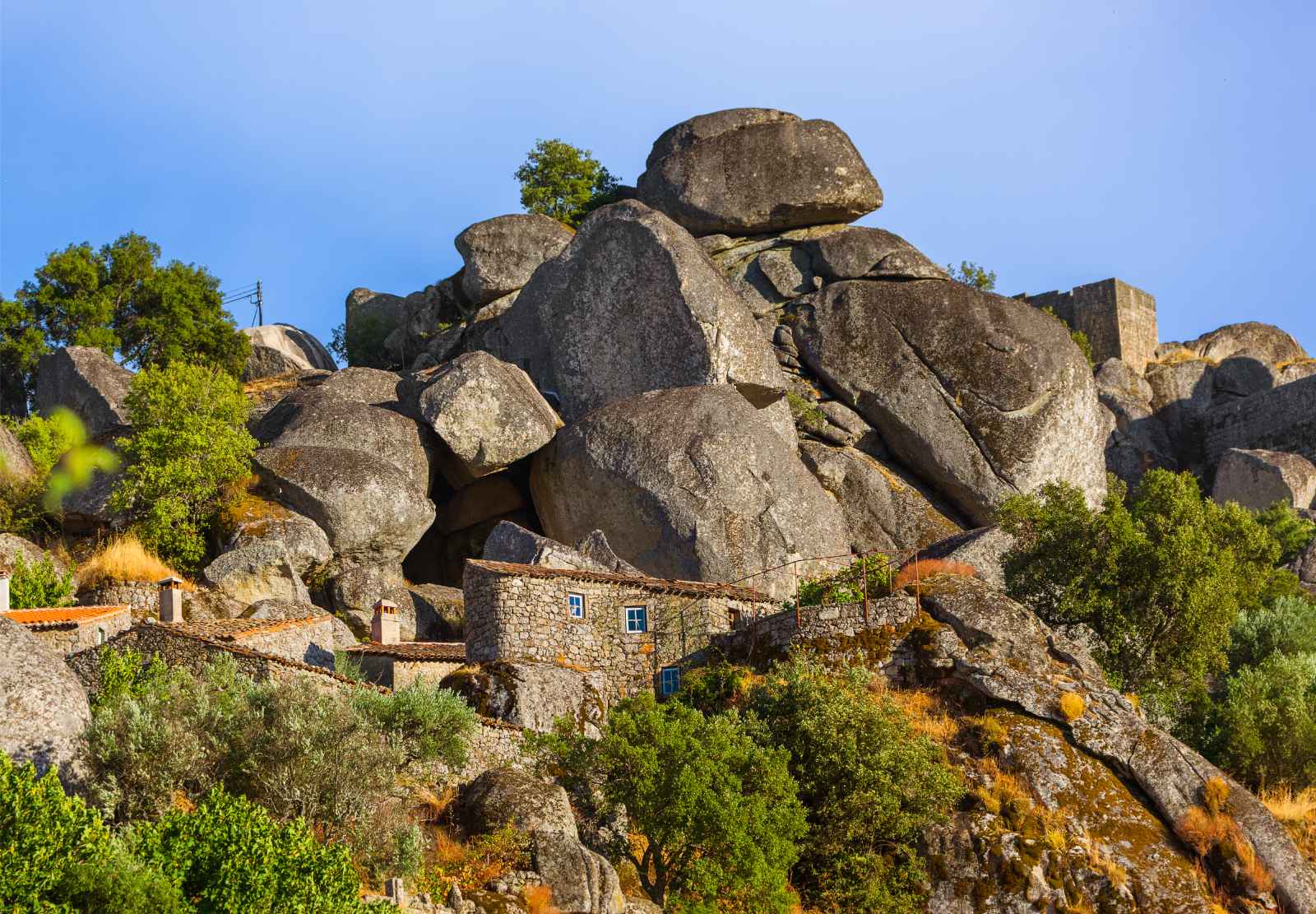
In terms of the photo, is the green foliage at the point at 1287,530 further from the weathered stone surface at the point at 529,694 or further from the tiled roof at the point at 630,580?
the weathered stone surface at the point at 529,694

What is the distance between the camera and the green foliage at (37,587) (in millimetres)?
39438

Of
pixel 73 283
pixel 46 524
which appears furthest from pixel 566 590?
pixel 73 283

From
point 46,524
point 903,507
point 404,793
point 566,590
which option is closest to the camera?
point 404,793

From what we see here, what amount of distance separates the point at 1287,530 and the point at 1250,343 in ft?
88.4

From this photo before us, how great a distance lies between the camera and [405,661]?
1410 inches

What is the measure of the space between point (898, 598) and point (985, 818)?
677 centimetres

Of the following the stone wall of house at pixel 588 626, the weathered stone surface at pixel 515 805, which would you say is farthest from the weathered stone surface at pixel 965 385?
the weathered stone surface at pixel 515 805

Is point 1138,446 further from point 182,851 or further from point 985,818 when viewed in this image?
point 182,851

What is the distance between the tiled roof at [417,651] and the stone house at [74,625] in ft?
16.6

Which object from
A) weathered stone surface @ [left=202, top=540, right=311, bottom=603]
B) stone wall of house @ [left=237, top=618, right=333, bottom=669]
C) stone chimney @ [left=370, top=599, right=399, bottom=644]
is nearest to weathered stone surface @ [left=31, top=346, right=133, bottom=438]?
weathered stone surface @ [left=202, top=540, right=311, bottom=603]

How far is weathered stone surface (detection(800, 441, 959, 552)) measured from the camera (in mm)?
54906

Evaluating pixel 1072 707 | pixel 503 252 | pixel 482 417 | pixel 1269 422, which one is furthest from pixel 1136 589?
pixel 1269 422

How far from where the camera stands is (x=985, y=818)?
32500 mm

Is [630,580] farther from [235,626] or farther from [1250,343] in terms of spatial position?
[1250,343]
